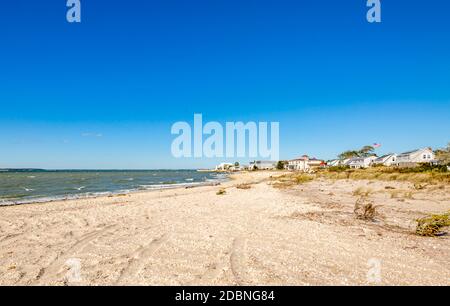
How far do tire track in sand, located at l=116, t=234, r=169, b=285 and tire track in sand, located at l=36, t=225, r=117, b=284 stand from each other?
1281mm

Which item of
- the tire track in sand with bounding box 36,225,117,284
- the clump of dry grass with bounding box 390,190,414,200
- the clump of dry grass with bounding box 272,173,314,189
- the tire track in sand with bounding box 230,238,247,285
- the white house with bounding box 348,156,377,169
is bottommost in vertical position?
the clump of dry grass with bounding box 272,173,314,189

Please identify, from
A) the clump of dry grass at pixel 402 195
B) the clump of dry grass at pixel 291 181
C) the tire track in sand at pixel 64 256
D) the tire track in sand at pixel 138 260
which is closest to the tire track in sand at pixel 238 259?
the tire track in sand at pixel 138 260

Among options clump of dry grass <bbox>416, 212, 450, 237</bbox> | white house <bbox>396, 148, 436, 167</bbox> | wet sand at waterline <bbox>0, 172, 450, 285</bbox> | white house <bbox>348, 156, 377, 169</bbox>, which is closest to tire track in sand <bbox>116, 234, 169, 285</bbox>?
wet sand at waterline <bbox>0, 172, 450, 285</bbox>

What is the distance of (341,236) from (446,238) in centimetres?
277

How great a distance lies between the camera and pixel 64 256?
6.56 metres

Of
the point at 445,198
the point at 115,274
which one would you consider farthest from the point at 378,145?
the point at 115,274

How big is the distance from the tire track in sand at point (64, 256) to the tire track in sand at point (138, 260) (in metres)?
1.28

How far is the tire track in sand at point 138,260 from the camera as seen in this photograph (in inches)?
202

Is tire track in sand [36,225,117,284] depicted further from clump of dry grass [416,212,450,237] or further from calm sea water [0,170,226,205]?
calm sea water [0,170,226,205]

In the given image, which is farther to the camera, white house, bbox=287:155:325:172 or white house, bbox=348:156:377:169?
white house, bbox=287:155:325:172

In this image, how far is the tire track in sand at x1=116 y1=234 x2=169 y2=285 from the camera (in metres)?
5.13

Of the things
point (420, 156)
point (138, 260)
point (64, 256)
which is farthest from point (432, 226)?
point (420, 156)

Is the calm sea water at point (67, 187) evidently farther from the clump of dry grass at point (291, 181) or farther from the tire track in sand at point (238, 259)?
the tire track in sand at point (238, 259)
